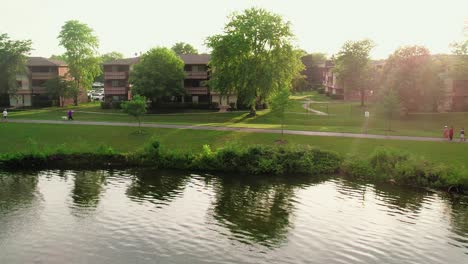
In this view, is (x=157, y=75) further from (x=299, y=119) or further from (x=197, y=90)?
(x=299, y=119)

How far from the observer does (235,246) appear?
847 inches

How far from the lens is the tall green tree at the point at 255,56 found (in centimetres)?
6562

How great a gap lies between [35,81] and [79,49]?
12819 millimetres

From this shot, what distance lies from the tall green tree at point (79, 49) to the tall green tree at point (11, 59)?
7.27m

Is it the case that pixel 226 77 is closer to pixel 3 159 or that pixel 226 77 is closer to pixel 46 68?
pixel 3 159

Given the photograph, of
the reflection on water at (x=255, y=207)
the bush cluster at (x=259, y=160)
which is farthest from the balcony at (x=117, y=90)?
the reflection on water at (x=255, y=207)

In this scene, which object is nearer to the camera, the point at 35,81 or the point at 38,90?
the point at 38,90

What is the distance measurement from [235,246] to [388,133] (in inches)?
1355

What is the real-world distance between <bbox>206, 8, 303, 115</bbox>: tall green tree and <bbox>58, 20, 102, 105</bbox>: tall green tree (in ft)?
107

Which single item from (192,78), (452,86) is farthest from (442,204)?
(192,78)

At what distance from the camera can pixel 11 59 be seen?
264 feet

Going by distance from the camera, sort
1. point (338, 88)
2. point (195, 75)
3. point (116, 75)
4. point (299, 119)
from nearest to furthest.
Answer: point (299, 119) → point (195, 75) → point (116, 75) → point (338, 88)

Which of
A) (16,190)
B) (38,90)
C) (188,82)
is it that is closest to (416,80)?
(188,82)

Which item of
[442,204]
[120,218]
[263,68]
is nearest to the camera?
[120,218]
